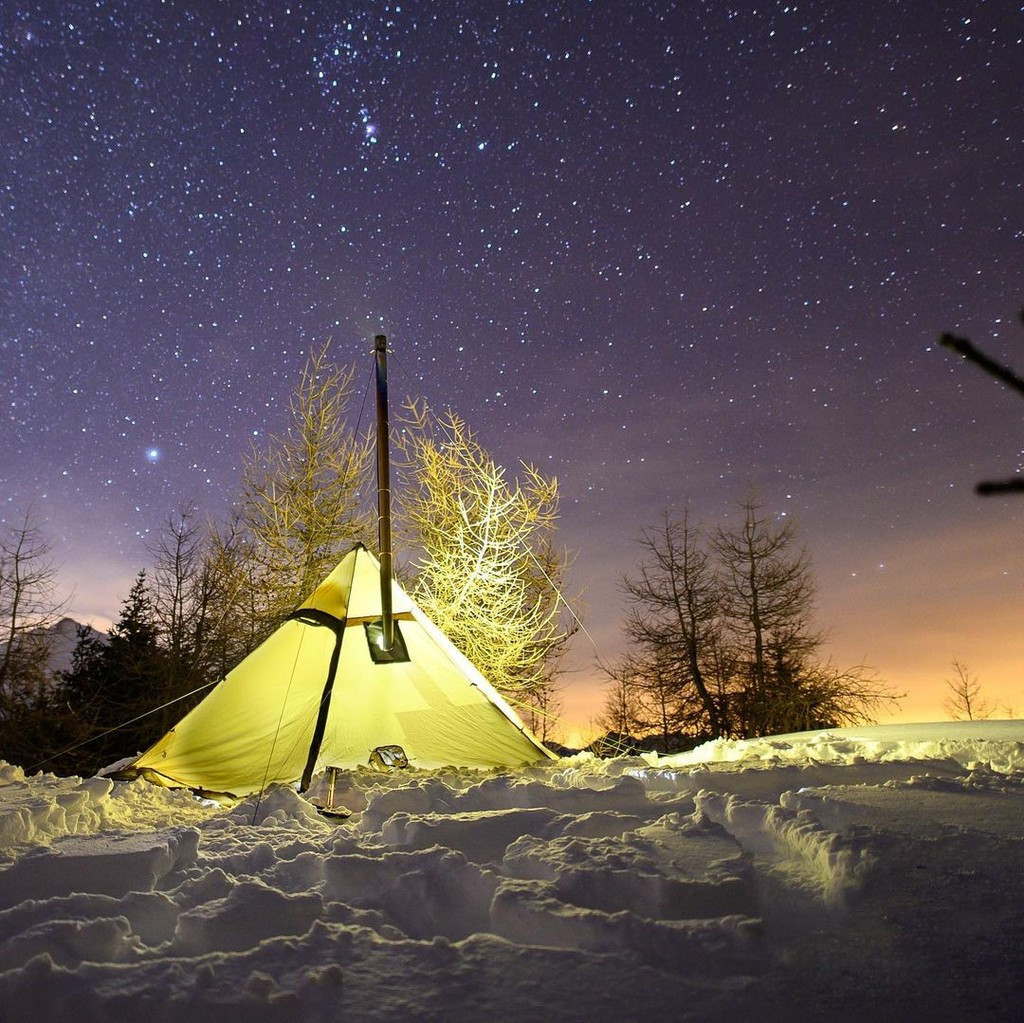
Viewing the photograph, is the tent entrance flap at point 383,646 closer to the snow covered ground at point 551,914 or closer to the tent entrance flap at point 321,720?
the tent entrance flap at point 321,720

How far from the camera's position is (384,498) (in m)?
5.34

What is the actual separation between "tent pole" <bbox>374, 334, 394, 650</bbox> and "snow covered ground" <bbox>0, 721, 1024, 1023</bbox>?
2.48 meters

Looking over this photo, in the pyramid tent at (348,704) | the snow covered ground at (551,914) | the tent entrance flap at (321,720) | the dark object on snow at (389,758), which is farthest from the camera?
the dark object on snow at (389,758)

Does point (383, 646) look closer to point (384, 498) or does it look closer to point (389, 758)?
point (389, 758)

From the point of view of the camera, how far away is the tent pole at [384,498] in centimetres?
523

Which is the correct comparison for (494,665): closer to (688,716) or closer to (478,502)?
(478,502)

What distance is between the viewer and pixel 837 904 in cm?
168

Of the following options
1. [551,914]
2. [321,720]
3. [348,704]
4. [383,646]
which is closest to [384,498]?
[383,646]

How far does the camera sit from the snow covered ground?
1.35m

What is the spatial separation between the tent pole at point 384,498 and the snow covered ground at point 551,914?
248cm

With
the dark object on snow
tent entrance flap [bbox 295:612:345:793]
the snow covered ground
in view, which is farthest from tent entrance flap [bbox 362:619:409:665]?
the snow covered ground

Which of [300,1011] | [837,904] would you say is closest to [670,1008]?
[837,904]

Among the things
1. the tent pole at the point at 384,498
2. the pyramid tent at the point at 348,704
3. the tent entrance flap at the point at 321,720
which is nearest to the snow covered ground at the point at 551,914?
the tent entrance flap at the point at 321,720

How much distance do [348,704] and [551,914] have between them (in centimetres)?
463
